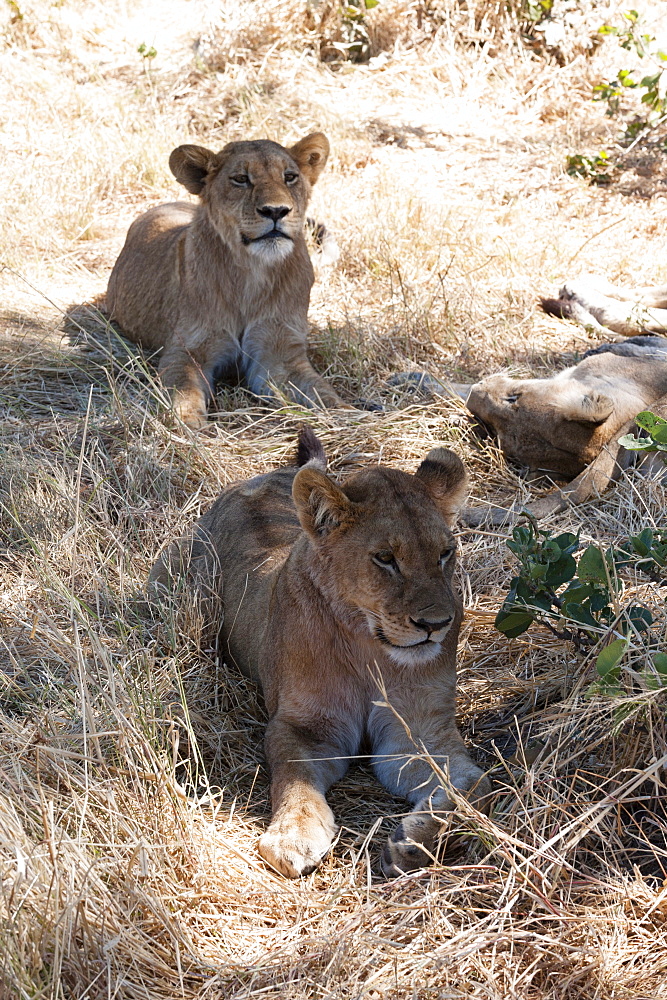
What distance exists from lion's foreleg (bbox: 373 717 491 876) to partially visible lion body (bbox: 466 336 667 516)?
1650 mm

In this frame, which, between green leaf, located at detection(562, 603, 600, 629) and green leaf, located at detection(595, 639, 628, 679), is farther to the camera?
green leaf, located at detection(562, 603, 600, 629)

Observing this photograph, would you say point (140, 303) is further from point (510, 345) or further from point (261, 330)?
point (510, 345)

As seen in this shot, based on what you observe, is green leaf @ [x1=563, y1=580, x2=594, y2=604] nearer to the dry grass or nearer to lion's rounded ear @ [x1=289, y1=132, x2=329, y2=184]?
the dry grass

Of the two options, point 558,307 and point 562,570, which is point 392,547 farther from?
point 558,307

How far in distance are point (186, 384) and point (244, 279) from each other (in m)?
0.62

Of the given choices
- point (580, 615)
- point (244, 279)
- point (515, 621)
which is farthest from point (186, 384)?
point (580, 615)

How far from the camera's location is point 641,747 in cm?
275

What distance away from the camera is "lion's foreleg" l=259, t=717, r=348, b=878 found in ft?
8.95

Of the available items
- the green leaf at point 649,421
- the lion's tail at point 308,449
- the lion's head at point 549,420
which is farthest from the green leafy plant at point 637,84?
the green leaf at point 649,421

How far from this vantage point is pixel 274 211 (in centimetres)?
539

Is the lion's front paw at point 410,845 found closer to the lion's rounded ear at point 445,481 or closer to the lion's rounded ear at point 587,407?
the lion's rounded ear at point 445,481

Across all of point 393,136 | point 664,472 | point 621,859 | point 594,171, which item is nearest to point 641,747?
point 621,859

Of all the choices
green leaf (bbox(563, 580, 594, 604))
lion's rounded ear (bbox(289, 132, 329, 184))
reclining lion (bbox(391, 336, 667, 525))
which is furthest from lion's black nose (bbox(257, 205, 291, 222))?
green leaf (bbox(563, 580, 594, 604))

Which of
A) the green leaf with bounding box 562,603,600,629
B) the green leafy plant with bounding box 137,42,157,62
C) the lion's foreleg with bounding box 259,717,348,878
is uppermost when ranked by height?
the green leaf with bounding box 562,603,600,629
